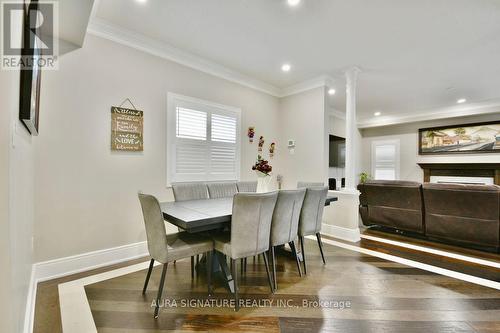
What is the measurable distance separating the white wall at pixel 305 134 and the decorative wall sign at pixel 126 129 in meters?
2.75

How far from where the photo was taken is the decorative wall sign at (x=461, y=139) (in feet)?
18.8

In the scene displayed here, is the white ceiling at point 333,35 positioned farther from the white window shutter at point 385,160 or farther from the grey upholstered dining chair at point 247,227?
the white window shutter at point 385,160

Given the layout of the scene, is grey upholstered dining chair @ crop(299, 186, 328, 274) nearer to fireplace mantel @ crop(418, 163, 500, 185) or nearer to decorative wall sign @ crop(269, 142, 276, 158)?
decorative wall sign @ crop(269, 142, 276, 158)

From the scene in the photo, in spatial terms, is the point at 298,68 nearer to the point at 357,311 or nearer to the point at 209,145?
the point at 209,145

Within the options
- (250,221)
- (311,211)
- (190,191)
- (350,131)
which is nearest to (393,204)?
(350,131)

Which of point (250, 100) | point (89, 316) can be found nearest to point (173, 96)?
point (250, 100)

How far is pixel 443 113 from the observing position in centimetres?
622

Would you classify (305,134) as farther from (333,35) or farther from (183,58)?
(183,58)

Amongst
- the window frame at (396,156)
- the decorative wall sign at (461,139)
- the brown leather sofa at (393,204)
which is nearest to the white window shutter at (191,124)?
the brown leather sofa at (393,204)

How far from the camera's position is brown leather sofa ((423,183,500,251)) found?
10.3ft

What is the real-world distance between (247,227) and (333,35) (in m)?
2.51

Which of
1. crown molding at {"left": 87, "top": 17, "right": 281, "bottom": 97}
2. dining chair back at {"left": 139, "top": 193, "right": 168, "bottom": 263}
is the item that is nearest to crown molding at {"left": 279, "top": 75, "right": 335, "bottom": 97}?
crown molding at {"left": 87, "top": 17, "right": 281, "bottom": 97}

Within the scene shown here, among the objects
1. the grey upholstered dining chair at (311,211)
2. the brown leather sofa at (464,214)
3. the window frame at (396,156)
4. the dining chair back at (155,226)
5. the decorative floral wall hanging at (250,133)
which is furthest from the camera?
the window frame at (396,156)

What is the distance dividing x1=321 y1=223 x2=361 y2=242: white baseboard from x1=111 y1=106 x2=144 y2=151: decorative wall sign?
3.15 m
